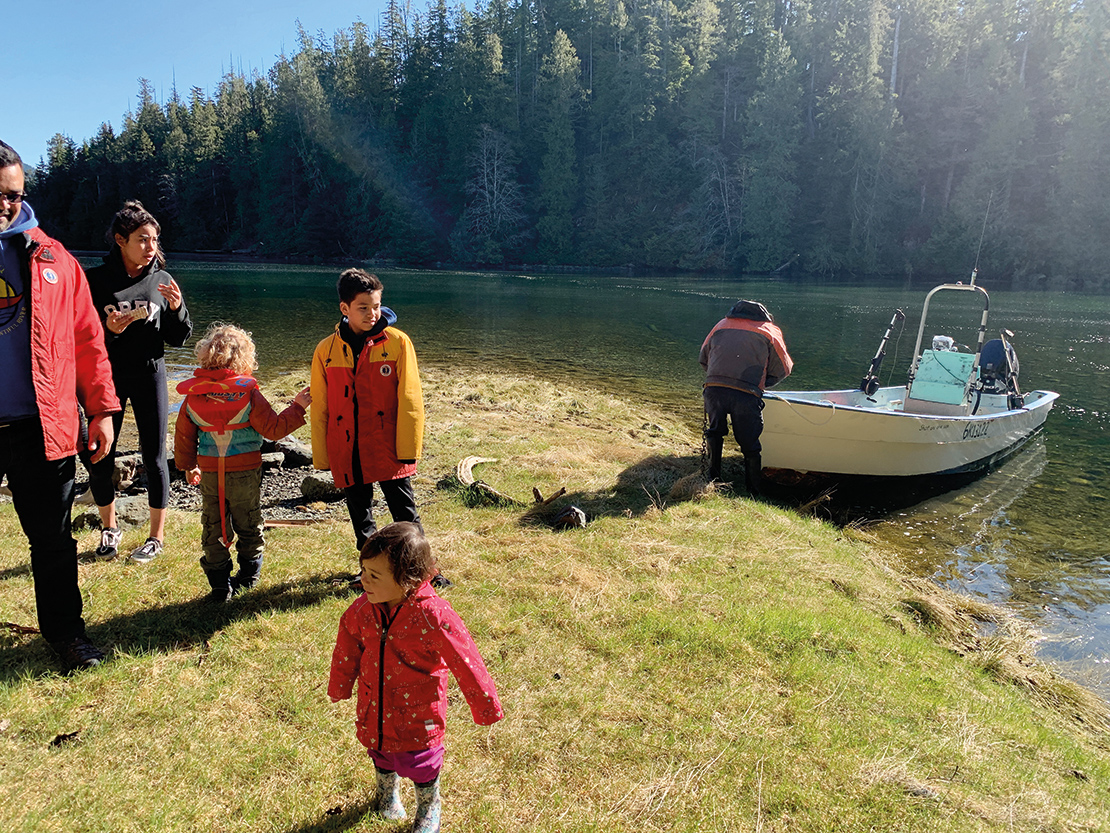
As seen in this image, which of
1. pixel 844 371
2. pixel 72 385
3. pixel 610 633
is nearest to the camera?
pixel 72 385

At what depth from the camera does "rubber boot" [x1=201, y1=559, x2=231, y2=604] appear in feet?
13.6

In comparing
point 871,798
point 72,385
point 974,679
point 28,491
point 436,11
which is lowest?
point 974,679

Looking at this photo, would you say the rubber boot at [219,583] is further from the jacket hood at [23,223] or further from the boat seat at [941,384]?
the boat seat at [941,384]

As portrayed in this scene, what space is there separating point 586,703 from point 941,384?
9623 millimetres

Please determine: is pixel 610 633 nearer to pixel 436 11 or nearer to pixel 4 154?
pixel 4 154

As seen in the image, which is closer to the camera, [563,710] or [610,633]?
[563,710]

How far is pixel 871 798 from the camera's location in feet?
9.82

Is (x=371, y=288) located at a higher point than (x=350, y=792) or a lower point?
higher

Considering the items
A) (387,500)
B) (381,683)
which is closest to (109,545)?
(387,500)

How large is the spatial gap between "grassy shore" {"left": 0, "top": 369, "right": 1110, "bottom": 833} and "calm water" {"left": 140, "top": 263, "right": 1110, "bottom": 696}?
5.38ft

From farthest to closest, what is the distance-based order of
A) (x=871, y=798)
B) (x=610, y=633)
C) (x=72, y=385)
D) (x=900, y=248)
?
(x=900, y=248) → (x=610, y=633) → (x=72, y=385) → (x=871, y=798)

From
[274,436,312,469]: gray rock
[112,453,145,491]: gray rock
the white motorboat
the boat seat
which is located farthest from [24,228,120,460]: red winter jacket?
the boat seat

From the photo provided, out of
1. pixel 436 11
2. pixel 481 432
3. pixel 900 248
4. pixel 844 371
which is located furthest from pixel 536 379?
pixel 436 11

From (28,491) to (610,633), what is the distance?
10.5 feet
